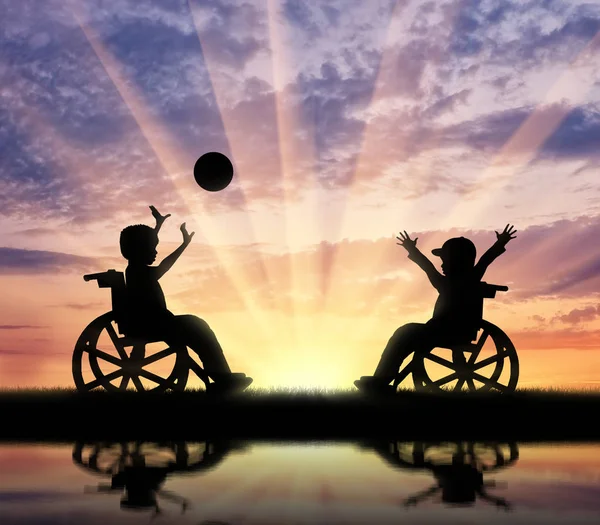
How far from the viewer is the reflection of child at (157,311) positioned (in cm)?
1636

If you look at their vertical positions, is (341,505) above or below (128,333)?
below

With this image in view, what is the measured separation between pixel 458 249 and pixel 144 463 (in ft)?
31.6

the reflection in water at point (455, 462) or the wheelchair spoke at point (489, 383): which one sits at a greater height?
the wheelchair spoke at point (489, 383)

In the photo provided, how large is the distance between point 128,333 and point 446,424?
6354 mm

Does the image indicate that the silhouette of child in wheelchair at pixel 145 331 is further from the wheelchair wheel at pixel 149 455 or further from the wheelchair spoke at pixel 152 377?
the wheelchair wheel at pixel 149 455

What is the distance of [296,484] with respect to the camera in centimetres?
748

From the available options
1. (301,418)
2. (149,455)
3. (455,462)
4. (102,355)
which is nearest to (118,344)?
(102,355)

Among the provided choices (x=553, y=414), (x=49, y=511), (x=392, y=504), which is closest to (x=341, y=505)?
(x=392, y=504)

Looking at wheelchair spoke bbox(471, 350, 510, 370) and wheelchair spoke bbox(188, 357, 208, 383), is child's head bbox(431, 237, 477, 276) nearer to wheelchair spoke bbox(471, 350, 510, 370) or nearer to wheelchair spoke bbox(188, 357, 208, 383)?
wheelchair spoke bbox(471, 350, 510, 370)

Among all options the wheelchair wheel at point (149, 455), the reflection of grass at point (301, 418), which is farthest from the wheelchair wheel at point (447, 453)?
the wheelchair wheel at point (149, 455)

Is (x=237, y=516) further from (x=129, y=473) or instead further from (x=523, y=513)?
(x=129, y=473)

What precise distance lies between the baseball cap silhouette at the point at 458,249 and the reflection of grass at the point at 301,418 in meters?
2.83

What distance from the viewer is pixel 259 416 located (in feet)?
44.3

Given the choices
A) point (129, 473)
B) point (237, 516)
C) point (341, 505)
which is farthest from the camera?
point (129, 473)
